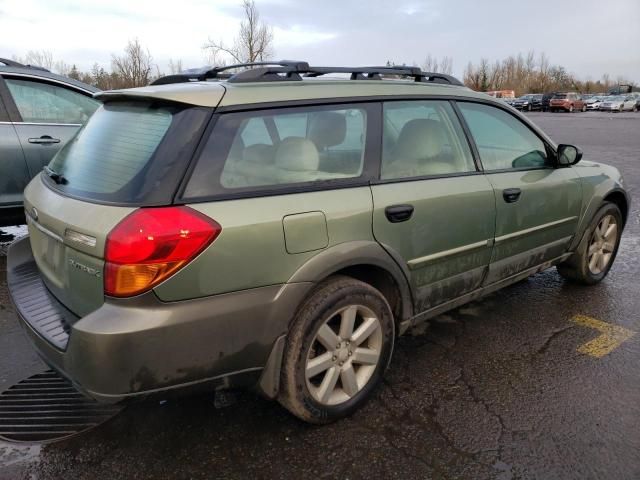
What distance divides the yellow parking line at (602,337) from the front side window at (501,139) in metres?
1.17

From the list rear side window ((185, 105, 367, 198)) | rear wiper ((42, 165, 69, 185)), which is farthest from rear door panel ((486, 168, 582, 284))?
rear wiper ((42, 165, 69, 185))

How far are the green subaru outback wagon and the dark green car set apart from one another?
2.30 metres

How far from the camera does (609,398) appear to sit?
9.03 ft

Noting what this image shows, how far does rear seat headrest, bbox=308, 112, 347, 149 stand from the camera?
8.23 feet

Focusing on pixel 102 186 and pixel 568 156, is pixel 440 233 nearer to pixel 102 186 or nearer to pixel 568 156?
pixel 568 156

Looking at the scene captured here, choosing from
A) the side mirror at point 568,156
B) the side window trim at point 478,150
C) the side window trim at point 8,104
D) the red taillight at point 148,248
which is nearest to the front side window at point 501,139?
the side window trim at point 478,150

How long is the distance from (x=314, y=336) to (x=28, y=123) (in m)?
3.97

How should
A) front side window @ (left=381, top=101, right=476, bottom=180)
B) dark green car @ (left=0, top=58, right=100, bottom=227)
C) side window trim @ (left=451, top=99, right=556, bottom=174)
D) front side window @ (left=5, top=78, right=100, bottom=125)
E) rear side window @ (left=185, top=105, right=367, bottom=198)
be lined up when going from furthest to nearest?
front side window @ (left=5, top=78, right=100, bottom=125) < dark green car @ (left=0, top=58, right=100, bottom=227) < side window trim @ (left=451, top=99, right=556, bottom=174) < front side window @ (left=381, top=101, right=476, bottom=180) < rear side window @ (left=185, top=105, right=367, bottom=198)

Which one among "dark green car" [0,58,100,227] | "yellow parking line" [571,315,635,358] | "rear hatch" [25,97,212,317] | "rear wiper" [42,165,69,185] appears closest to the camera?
"rear hatch" [25,97,212,317]

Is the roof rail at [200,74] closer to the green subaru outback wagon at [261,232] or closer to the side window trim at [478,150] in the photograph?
the green subaru outback wagon at [261,232]

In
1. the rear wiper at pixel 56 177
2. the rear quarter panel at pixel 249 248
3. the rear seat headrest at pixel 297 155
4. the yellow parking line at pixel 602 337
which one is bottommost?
the yellow parking line at pixel 602 337

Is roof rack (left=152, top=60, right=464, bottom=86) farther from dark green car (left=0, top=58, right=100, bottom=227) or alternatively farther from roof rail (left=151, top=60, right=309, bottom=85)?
dark green car (left=0, top=58, right=100, bottom=227)

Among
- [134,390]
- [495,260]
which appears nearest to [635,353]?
[495,260]

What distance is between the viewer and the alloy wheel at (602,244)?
4238mm
